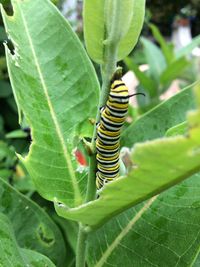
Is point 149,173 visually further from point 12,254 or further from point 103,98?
point 12,254

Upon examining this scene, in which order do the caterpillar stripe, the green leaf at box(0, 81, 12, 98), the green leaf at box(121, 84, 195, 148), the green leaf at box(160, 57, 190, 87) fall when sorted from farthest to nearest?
1. the green leaf at box(0, 81, 12, 98)
2. the green leaf at box(160, 57, 190, 87)
3. the green leaf at box(121, 84, 195, 148)
4. the caterpillar stripe

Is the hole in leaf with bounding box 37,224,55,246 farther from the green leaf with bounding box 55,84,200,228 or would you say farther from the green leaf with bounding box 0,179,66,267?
the green leaf with bounding box 55,84,200,228

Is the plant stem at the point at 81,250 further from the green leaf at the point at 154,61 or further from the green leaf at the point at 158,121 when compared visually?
the green leaf at the point at 154,61

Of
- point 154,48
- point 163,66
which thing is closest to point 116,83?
point 163,66

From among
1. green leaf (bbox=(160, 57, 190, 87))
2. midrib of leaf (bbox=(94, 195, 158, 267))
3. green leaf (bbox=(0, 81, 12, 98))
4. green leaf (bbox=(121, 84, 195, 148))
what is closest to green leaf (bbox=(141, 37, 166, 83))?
green leaf (bbox=(160, 57, 190, 87))

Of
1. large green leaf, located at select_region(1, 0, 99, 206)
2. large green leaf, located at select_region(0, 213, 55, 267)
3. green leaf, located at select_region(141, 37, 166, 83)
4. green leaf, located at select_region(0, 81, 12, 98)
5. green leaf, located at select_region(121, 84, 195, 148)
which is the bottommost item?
green leaf, located at select_region(141, 37, 166, 83)

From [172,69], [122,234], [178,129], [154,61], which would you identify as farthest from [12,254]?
[154,61]

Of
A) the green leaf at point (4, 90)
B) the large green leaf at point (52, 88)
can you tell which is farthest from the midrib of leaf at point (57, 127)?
the green leaf at point (4, 90)

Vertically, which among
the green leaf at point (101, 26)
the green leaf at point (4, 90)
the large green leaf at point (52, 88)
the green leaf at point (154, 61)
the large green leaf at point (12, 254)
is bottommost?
the green leaf at point (154, 61)
